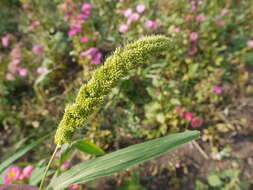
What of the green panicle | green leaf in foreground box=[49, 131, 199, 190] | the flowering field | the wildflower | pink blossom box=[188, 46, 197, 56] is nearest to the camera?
the green panicle

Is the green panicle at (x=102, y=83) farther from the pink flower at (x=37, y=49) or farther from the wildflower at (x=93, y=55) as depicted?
the pink flower at (x=37, y=49)

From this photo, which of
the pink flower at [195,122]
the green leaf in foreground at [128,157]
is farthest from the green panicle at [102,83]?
the pink flower at [195,122]

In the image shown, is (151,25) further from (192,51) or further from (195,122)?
(195,122)

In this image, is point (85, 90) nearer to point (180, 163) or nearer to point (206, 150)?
point (180, 163)

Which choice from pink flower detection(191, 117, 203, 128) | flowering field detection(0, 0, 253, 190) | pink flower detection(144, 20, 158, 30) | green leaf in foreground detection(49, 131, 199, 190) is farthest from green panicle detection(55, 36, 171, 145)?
pink flower detection(144, 20, 158, 30)

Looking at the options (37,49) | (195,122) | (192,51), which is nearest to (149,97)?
(195,122)

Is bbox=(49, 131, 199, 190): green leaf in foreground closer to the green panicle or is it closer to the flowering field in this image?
the green panicle
